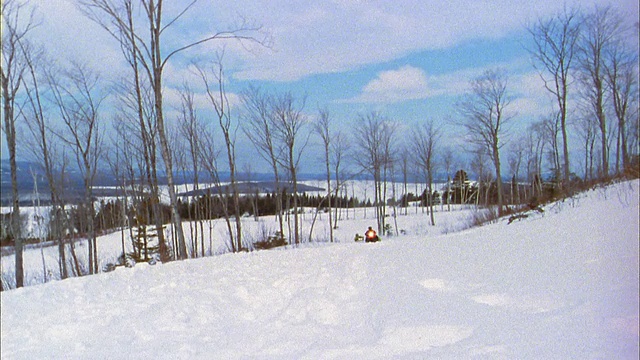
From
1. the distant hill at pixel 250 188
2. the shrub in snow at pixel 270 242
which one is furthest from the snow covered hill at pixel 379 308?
the distant hill at pixel 250 188

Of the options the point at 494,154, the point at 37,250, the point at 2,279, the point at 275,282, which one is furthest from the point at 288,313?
the point at 494,154

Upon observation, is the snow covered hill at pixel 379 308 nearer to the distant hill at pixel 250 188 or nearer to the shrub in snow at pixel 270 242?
the shrub in snow at pixel 270 242

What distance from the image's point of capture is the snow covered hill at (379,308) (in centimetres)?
182

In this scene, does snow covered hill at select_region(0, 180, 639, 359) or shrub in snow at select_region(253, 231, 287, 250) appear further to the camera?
shrub in snow at select_region(253, 231, 287, 250)

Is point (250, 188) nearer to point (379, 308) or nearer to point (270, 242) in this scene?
point (270, 242)

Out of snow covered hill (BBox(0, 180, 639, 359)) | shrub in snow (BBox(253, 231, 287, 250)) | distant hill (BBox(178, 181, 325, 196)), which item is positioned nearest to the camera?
snow covered hill (BBox(0, 180, 639, 359))

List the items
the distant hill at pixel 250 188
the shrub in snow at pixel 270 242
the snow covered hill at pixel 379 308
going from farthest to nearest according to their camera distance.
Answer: the distant hill at pixel 250 188 → the shrub in snow at pixel 270 242 → the snow covered hill at pixel 379 308

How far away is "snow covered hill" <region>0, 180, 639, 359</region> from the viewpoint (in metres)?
1.82

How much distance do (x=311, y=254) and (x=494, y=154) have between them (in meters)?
13.2

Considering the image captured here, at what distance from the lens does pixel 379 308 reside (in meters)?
3.11

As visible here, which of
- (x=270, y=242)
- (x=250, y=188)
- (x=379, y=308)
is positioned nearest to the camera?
(x=379, y=308)

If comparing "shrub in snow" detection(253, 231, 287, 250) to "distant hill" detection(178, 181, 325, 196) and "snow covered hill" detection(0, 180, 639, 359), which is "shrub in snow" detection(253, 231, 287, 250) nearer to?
"distant hill" detection(178, 181, 325, 196)

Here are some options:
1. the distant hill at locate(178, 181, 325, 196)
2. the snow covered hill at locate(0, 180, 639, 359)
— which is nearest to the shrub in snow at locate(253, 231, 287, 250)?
the distant hill at locate(178, 181, 325, 196)

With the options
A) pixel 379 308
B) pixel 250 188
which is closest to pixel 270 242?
pixel 379 308
